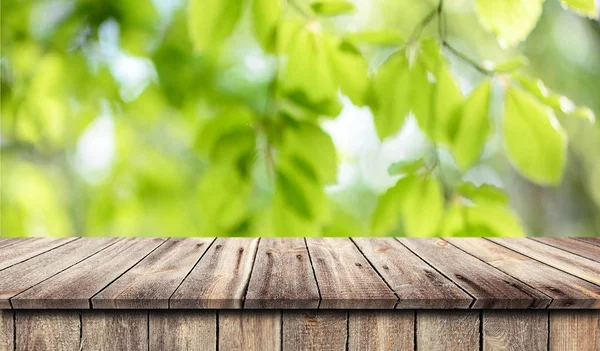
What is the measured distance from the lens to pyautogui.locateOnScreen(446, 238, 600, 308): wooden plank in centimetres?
79

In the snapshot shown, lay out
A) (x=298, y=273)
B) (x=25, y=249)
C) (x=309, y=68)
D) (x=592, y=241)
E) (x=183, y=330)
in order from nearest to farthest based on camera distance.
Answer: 1. (x=183, y=330)
2. (x=298, y=273)
3. (x=309, y=68)
4. (x=25, y=249)
5. (x=592, y=241)

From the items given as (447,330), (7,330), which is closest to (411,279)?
(447,330)

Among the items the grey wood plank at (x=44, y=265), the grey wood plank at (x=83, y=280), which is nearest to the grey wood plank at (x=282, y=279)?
the grey wood plank at (x=83, y=280)

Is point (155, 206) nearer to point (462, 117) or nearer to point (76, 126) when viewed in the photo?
point (76, 126)

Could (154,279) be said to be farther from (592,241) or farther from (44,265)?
(592,241)

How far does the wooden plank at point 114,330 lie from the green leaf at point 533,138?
631 mm

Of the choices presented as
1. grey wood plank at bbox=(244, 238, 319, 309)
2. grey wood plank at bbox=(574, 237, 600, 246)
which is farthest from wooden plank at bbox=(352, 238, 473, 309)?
grey wood plank at bbox=(574, 237, 600, 246)

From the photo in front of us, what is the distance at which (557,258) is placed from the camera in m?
1.05

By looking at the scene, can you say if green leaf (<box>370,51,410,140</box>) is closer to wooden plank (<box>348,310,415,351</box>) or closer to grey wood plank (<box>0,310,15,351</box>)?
wooden plank (<box>348,310,415,351</box>)

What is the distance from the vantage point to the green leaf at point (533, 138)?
3.02ft

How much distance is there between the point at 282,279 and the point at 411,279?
192 mm

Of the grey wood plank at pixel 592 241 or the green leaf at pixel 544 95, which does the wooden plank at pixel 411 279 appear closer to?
the green leaf at pixel 544 95

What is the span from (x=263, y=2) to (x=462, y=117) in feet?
1.23

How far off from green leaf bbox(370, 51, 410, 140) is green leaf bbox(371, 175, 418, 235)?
99 mm
